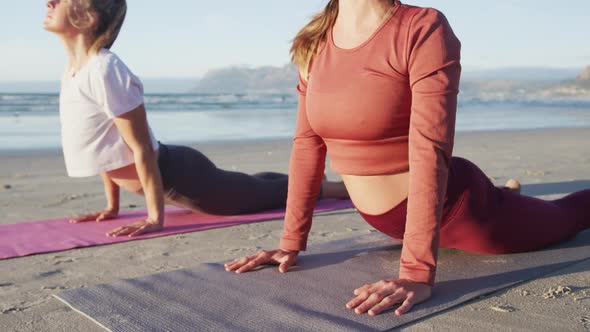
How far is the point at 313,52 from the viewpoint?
104 inches

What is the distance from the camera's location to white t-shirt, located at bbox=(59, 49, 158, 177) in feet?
12.0

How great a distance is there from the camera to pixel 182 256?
10.6 feet

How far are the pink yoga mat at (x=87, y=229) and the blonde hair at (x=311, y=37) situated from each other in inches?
58.3

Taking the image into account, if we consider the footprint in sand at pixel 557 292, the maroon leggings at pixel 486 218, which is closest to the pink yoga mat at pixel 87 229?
the maroon leggings at pixel 486 218

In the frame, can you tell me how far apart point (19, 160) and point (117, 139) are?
180 inches

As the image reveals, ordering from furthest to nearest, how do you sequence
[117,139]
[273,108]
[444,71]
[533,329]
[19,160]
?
[273,108], [19,160], [117,139], [444,71], [533,329]

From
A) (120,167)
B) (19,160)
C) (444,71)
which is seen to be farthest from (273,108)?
(444,71)

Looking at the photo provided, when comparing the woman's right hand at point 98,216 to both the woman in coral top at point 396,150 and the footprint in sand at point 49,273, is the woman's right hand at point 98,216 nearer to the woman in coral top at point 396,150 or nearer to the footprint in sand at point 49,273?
the footprint in sand at point 49,273

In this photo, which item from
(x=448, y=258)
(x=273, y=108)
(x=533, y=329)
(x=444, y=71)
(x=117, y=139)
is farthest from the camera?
(x=273, y=108)

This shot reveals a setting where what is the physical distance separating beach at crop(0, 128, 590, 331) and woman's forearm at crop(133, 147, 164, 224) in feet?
0.77

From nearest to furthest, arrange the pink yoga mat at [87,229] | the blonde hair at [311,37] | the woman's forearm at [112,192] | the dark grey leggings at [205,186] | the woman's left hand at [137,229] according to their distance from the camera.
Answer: the blonde hair at [311,37], the pink yoga mat at [87,229], the woman's left hand at [137,229], the dark grey leggings at [205,186], the woman's forearm at [112,192]

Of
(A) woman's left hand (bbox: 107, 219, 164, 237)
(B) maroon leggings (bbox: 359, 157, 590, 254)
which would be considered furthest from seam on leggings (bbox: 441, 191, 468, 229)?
(A) woman's left hand (bbox: 107, 219, 164, 237)

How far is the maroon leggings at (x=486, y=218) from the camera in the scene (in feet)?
8.66

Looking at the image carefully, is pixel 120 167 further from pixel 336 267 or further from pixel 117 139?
pixel 336 267
